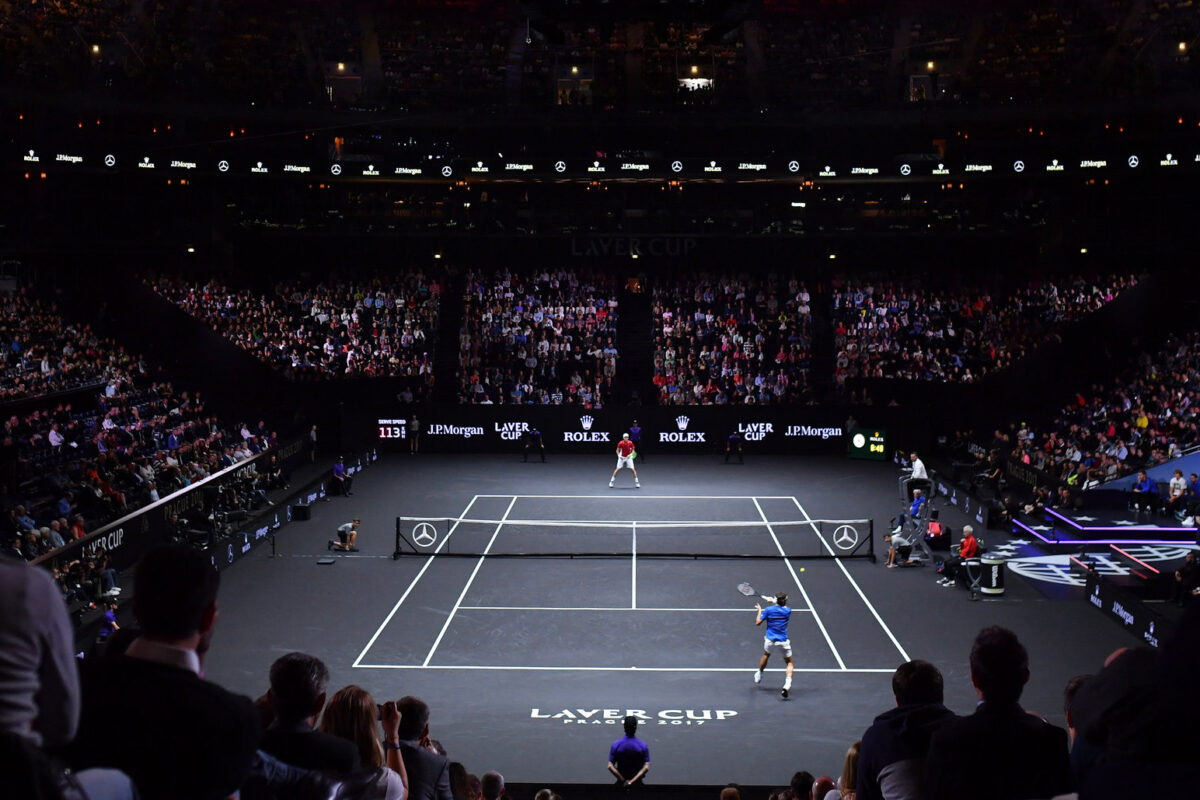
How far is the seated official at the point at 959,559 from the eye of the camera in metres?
25.5

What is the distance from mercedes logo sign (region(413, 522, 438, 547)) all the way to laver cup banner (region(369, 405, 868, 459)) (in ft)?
49.7

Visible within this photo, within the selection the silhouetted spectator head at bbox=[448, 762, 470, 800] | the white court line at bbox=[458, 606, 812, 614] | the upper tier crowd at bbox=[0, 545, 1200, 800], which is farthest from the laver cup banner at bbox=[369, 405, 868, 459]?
the upper tier crowd at bbox=[0, 545, 1200, 800]

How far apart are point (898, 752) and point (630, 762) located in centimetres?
973

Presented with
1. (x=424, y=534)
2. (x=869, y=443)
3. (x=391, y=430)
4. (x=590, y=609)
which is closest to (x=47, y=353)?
(x=391, y=430)

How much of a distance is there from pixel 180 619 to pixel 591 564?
24538 mm

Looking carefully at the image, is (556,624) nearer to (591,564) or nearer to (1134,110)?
(591,564)

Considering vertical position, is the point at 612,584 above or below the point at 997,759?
below

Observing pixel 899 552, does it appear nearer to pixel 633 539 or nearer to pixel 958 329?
pixel 633 539

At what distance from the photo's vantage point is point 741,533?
31.4m

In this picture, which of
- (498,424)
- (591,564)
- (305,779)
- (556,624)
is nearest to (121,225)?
(498,424)

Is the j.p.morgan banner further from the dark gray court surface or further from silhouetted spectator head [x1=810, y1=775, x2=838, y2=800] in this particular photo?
silhouetted spectator head [x1=810, y1=775, x2=838, y2=800]

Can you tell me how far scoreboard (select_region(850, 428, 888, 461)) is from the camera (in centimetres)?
4400

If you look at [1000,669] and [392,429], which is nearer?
[1000,669]

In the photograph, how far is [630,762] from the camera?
46.9ft
